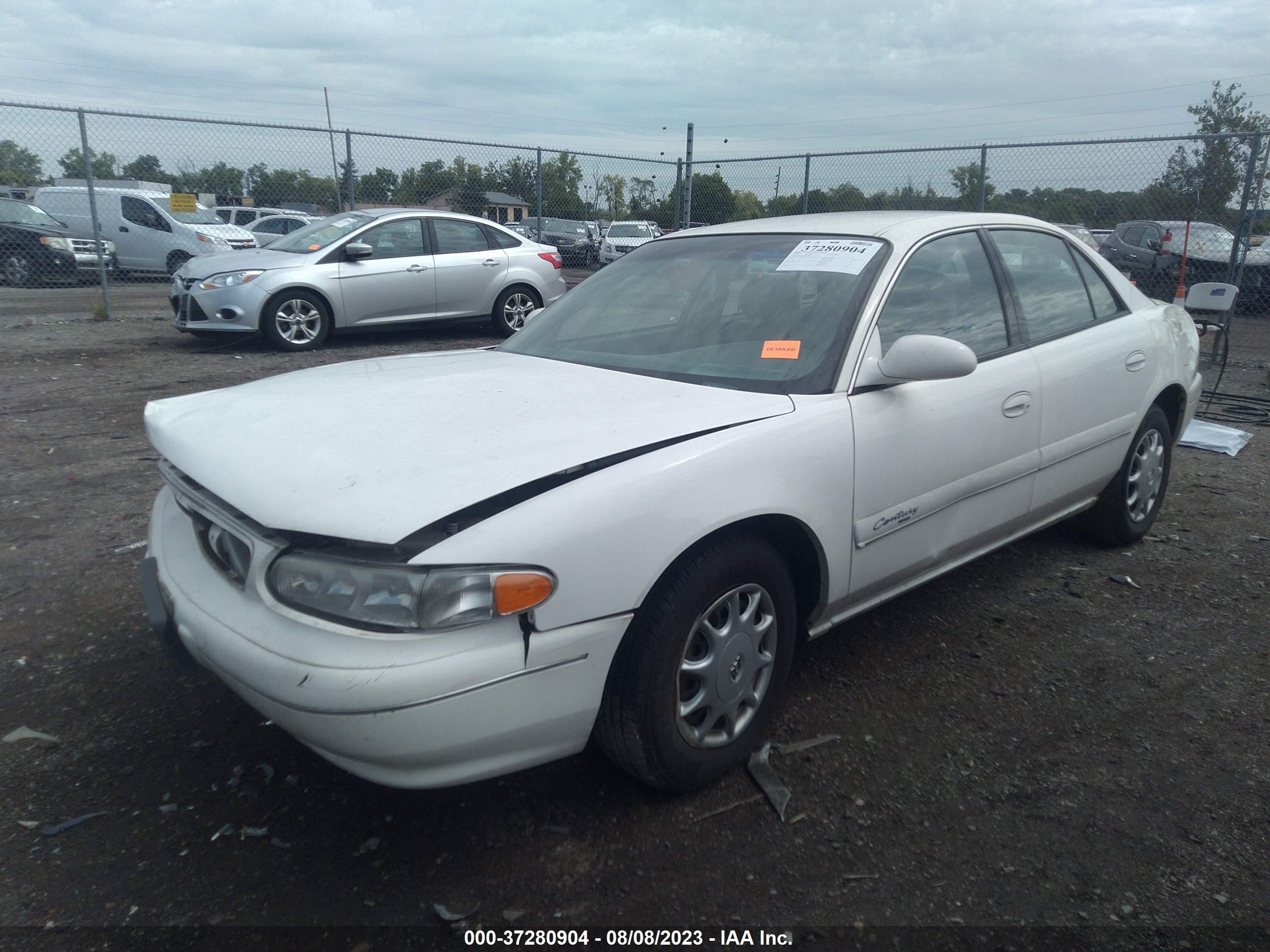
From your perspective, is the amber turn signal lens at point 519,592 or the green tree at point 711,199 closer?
the amber turn signal lens at point 519,592

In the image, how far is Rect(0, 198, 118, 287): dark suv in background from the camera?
1545 centimetres

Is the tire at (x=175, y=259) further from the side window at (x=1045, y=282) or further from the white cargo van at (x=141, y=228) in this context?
the side window at (x=1045, y=282)

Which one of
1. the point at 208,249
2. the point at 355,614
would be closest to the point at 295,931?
the point at 355,614

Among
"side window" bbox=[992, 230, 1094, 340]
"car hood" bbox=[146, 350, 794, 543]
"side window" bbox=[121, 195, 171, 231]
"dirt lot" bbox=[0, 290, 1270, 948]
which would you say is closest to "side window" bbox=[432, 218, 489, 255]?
"dirt lot" bbox=[0, 290, 1270, 948]

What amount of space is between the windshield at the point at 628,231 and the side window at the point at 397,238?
11091 millimetres

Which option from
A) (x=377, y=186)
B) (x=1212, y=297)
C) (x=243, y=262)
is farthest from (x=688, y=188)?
(x=1212, y=297)

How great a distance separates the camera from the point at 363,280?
9.77m

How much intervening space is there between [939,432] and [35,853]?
2772 millimetres

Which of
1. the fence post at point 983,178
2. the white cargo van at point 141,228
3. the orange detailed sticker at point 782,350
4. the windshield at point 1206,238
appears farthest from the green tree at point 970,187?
the white cargo van at point 141,228

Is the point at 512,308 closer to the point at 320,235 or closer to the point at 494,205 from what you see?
the point at 320,235

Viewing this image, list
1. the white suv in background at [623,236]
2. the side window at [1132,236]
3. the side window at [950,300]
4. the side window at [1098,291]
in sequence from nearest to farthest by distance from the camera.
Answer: the side window at [950,300] < the side window at [1098,291] < the side window at [1132,236] < the white suv in background at [623,236]

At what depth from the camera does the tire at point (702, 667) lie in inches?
88.1

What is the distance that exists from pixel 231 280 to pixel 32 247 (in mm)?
9068

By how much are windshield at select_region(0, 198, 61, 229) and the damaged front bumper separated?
1682 centimetres
